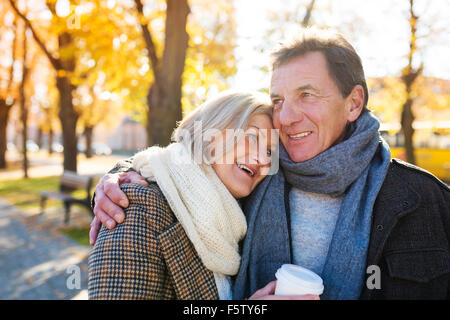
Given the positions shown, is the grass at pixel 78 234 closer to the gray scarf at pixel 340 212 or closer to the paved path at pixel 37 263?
the paved path at pixel 37 263

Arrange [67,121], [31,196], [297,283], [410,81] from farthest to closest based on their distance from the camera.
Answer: [31,196]
[67,121]
[410,81]
[297,283]

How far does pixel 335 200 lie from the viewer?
2.33 m

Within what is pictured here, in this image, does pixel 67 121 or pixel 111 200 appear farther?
pixel 67 121

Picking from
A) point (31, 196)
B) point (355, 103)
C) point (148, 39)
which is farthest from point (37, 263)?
point (31, 196)

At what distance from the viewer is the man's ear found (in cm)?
249

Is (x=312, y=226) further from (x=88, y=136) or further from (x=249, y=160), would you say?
(x=88, y=136)

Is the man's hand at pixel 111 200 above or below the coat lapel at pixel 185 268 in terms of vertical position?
above

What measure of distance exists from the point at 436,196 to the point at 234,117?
3.97 feet

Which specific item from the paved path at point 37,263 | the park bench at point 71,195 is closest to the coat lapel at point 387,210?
the paved path at point 37,263

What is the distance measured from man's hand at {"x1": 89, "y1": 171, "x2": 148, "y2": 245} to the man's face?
3.14 ft

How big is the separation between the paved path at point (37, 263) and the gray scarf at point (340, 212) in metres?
2.29

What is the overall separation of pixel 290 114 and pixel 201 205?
→ 82 centimetres

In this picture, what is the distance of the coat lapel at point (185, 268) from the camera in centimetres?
189
